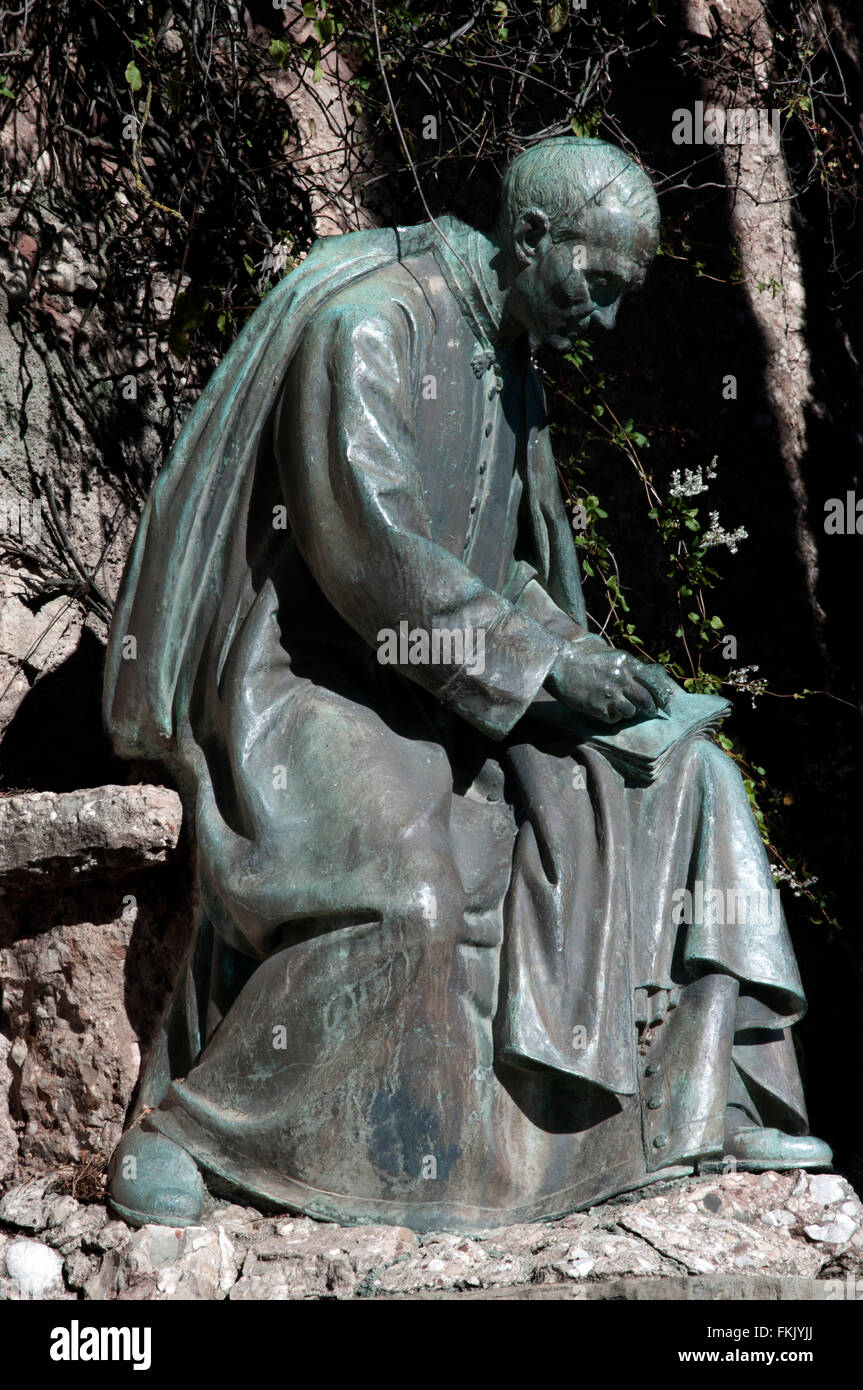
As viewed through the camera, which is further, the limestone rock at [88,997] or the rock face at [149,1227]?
the limestone rock at [88,997]

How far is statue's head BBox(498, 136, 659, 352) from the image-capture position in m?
2.95

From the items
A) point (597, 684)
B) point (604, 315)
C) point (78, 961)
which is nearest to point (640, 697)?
point (597, 684)

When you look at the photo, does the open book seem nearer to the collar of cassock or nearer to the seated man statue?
the seated man statue

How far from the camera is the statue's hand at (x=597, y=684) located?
2953 mm

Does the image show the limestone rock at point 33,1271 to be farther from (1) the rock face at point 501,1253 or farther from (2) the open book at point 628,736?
(2) the open book at point 628,736

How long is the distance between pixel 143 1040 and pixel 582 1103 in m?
0.81

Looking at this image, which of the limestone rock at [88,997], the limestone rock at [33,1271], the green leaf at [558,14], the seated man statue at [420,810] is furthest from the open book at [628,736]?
the green leaf at [558,14]

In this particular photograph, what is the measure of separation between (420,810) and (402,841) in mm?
83

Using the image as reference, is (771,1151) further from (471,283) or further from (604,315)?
(471,283)

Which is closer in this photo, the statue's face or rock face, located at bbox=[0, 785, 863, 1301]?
rock face, located at bbox=[0, 785, 863, 1301]

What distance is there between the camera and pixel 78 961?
3.17 meters

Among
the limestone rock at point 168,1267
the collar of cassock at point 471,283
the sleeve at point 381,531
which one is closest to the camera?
the limestone rock at point 168,1267

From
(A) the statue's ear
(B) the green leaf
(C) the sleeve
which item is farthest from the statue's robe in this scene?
(B) the green leaf

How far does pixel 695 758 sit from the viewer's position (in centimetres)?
307
